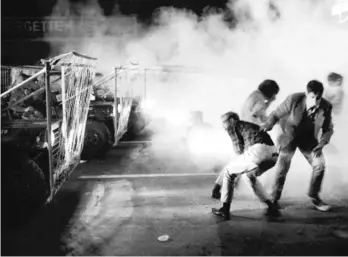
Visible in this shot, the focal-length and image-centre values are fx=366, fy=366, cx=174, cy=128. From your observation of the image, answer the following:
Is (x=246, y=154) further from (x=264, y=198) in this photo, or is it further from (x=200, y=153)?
(x=200, y=153)

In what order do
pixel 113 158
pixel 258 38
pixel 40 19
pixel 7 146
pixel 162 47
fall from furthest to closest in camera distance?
pixel 40 19 < pixel 162 47 < pixel 258 38 < pixel 113 158 < pixel 7 146

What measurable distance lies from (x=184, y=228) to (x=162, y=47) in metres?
13.4

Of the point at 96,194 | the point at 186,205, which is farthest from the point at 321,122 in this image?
the point at 96,194

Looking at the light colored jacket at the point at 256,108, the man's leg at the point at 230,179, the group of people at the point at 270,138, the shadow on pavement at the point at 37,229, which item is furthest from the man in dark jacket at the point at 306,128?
the shadow on pavement at the point at 37,229

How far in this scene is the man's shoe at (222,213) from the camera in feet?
16.4

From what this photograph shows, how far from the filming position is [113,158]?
29.0 feet

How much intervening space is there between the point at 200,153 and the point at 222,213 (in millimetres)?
4231

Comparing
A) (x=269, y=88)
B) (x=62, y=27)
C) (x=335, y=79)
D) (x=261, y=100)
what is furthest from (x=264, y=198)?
(x=62, y=27)

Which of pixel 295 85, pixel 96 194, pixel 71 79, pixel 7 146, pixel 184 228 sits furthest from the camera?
pixel 295 85

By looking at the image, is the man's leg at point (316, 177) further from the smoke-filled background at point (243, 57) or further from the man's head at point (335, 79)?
the man's head at point (335, 79)

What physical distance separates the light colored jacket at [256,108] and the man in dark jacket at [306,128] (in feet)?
0.50

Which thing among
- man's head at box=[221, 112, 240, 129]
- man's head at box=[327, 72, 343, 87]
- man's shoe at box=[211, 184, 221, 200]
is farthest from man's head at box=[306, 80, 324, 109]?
man's shoe at box=[211, 184, 221, 200]

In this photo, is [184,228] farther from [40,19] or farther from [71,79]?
[40,19]

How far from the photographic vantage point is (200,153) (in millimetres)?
9273
